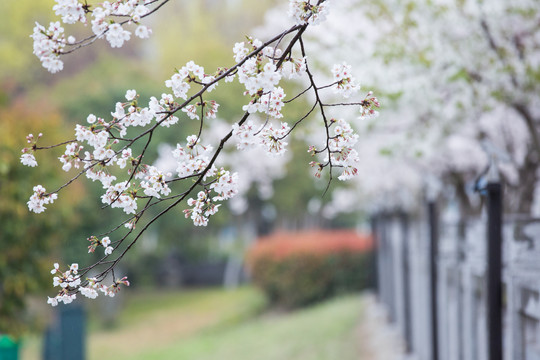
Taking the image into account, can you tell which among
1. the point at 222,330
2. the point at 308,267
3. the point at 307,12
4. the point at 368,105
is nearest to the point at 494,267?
the point at 368,105

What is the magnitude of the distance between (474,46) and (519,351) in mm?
2413

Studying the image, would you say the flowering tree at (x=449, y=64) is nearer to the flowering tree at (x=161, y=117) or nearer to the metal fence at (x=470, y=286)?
the metal fence at (x=470, y=286)

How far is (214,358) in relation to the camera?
10062 mm

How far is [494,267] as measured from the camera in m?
3.18

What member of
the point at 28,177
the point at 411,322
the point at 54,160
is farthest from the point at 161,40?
the point at 411,322

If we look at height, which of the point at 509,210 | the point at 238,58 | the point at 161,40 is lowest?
the point at 509,210

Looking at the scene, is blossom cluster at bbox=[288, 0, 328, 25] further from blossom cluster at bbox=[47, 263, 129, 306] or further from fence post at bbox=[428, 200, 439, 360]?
fence post at bbox=[428, 200, 439, 360]

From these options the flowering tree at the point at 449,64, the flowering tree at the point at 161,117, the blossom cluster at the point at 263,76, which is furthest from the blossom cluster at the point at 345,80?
the flowering tree at the point at 449,64

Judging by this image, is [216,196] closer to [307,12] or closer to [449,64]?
[307,12]

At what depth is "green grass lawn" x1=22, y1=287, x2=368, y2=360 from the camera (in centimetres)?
938

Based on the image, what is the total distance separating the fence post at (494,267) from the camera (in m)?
3.14

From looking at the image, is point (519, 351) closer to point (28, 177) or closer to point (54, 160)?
point (28, 177)

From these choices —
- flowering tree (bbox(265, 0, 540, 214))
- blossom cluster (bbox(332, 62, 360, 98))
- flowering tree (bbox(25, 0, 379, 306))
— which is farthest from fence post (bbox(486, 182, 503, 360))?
blossom cluster (bbox(332, 62, 360, 98))

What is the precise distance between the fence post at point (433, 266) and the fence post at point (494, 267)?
193 cm
